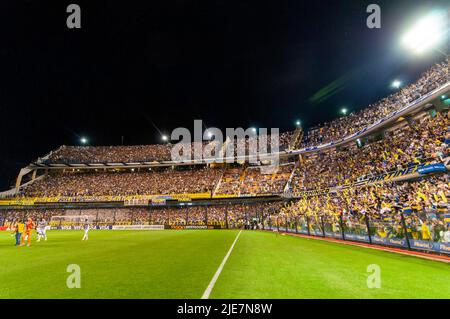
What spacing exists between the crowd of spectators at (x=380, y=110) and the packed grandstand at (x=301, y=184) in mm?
180

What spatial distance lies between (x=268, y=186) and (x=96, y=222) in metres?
36.6

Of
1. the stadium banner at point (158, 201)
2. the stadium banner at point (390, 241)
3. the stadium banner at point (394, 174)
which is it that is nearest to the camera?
the stadium banner at point (390, 241)

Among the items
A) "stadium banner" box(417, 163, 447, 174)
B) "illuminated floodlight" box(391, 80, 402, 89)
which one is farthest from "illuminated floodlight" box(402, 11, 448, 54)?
"stadium banner" box(417, 163, 447, 174)

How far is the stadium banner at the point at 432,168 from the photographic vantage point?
1783cm

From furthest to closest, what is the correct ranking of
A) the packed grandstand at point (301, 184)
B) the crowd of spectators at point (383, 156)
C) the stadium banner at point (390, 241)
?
the crowd of spectators at point (383, 156) → the packed grandstand at point (301, 184) → the stadium banner at point (390, 241)

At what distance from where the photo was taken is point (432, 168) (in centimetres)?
1841

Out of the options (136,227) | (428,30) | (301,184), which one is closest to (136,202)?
(136,227)

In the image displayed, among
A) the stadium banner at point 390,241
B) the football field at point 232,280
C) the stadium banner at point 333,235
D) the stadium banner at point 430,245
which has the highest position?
the football field at point 232,280

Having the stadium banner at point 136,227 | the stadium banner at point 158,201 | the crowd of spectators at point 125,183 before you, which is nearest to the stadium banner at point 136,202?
the stadium banner at point 158,201

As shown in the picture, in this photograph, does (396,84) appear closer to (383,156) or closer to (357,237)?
(383,156)

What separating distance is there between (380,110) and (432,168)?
15726mm

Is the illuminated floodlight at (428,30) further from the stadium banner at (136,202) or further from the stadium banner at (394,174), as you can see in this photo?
the stadium banner at (136,202)
